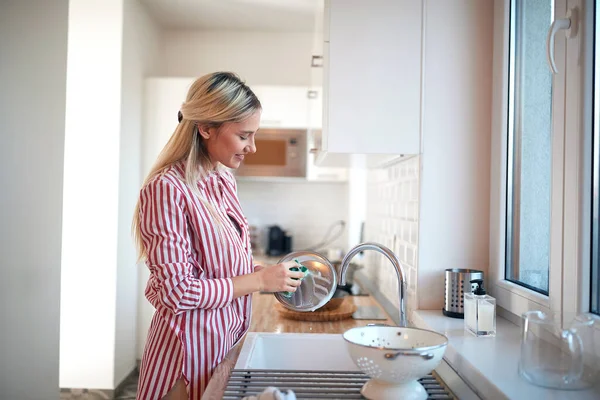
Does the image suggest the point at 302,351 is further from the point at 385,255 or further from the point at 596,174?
the point at 596,174

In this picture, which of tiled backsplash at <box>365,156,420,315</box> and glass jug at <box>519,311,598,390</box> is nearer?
glass jug at <box>519,311,598,390</box>

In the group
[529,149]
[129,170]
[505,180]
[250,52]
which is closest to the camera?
[529,149]

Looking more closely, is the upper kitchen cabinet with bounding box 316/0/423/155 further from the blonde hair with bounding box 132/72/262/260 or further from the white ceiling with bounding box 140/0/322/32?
the white ceiling with bounding box 140/0/322/32

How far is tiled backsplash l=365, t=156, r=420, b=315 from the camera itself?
6.63 feet

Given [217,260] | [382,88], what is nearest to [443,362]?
[217,260]

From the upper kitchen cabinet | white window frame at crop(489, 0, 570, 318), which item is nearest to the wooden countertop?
white window frame at crop(489, 0, 570, 318)

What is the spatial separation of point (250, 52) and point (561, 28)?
3636 millimetres

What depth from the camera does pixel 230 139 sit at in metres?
1.58

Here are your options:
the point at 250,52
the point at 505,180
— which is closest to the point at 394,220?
the point at 505,180

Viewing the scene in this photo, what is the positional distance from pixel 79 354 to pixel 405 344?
2954mm

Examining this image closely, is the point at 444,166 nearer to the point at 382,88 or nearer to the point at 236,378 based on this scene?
the point at 382,88

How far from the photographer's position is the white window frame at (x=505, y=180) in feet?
4.61

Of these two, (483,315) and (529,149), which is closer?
(483,315)

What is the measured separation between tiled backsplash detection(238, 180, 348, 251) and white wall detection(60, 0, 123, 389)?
147cm
